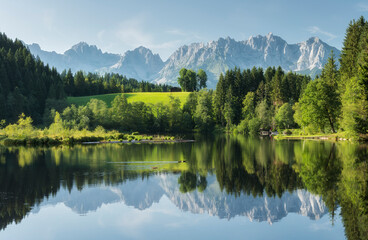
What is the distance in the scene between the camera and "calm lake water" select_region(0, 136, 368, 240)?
43.4ft

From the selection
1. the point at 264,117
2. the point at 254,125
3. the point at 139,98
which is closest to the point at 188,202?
the point at 254,125

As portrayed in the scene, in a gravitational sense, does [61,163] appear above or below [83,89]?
below

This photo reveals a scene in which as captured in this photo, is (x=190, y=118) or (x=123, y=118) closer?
(x=123, y=118)

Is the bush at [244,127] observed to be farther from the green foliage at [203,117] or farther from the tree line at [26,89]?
the tree line at [26,89]

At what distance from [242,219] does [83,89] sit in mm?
140725

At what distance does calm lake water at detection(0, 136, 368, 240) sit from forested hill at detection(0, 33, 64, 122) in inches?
3116

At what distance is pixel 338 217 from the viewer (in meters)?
14.0

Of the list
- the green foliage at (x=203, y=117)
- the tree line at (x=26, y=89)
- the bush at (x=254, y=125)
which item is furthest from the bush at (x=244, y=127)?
the tree line at (x=26, y=89)

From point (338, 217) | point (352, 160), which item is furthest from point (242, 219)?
point (352, 160)

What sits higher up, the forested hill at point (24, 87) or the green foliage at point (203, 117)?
the forested hill at point (24, 87)

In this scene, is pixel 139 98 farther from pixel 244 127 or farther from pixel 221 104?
pixel 244 127

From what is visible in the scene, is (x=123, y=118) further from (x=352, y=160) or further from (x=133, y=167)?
(x=352, y=160)

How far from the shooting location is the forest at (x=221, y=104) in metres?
64.1

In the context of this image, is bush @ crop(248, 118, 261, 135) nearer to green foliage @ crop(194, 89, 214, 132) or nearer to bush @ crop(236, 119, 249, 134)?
bush @ crop(236, 119, 249, 134)
